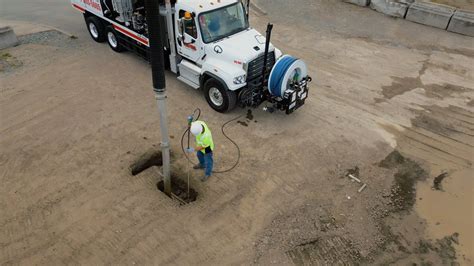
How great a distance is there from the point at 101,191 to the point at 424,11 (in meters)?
14.8

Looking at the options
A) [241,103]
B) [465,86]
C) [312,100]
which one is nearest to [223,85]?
[241,103]

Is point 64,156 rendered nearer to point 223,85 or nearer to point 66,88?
point 66,88

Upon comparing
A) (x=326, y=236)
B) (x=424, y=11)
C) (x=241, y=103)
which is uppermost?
(x=424, y=11)

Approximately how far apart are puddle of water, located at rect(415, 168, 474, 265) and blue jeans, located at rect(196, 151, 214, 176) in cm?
431

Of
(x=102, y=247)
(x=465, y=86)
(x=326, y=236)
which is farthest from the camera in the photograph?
(x=465, y=86)

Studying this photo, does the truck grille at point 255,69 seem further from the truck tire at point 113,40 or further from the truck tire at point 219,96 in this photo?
the truck tire at point 113,40

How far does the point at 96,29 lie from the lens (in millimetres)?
12227

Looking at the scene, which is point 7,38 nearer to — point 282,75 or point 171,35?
point 171,35

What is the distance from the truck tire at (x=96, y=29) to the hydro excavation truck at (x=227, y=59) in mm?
3800

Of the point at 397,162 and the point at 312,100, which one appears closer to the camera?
the point at 397,162

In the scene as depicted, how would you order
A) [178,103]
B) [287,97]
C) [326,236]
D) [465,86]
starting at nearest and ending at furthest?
[326,236] < [287,97] < [178,103] < [465,86]

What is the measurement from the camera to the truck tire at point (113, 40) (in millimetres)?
11484

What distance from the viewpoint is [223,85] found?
27.9 ft

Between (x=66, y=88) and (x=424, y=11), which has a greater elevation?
(x=424, y=11)
